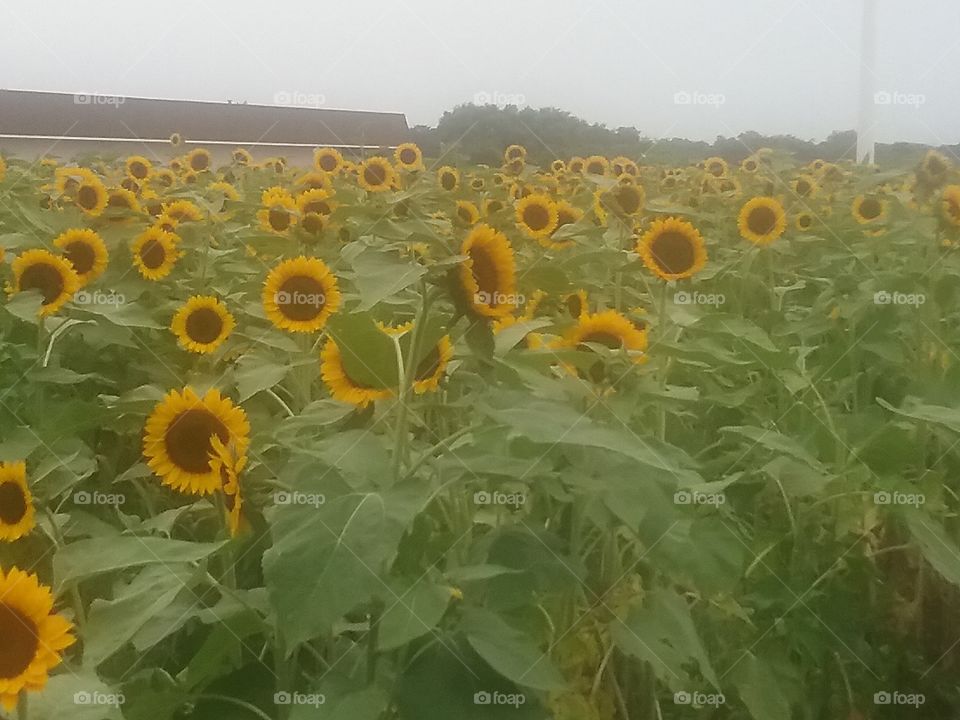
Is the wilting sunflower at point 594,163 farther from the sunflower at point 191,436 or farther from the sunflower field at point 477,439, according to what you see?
the sunflower at point 191,436

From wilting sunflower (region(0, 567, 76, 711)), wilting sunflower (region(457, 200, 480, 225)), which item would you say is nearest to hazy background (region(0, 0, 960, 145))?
wilting sunflower (region(457, 200, 480, 225))

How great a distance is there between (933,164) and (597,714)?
36.3 inches

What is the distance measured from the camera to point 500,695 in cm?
72

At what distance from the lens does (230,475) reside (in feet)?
2.62

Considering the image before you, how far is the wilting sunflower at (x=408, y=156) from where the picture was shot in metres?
1.11

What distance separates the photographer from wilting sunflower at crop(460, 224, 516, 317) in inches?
30.1

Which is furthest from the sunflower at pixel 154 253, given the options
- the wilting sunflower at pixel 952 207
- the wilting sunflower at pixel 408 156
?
the wilting sunflower at pixel 952 207

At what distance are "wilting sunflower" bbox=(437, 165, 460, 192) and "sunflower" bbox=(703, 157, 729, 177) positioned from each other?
35cm

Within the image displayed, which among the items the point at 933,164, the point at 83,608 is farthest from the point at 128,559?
the point at 933,164

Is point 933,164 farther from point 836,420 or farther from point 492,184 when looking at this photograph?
point 492,184

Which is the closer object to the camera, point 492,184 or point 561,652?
point 561,652

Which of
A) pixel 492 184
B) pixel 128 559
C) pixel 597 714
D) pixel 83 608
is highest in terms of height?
pixel 492 184

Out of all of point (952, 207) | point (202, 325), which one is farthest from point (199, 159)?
point (952, 207)

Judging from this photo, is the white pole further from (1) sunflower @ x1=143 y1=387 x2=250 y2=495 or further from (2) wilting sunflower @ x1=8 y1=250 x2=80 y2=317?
(2) wilting sunflower @ x1=8 y1=250 x2=80 y2=317
